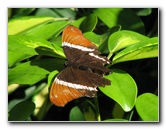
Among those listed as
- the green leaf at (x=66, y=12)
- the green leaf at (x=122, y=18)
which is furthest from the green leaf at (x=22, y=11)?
the green leaf at (x=122, y=18)

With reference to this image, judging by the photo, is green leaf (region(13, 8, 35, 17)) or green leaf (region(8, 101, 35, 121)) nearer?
green leaf (region(8, 101, 35, 121))

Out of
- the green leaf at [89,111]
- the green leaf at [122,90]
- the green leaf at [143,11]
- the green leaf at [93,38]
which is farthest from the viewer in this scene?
the green leaf at [143,11]

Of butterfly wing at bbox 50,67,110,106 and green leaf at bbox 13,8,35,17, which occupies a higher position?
green leaf at bbox 13,8,35,17

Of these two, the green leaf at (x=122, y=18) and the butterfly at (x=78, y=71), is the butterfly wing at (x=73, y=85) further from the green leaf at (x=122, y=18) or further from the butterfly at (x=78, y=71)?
the green leaf at (x=122, y=18)

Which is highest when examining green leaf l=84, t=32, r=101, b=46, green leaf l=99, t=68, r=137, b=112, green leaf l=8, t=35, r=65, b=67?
green leaf l=84, t=32, r=101, b=46

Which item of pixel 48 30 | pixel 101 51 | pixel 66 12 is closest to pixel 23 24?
pixel 48 30

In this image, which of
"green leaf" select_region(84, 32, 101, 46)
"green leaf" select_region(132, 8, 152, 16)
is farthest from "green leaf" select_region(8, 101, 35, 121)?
"green leaf" select_region(132, 8, 152, 16)

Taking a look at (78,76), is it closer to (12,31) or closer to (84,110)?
(84,110)

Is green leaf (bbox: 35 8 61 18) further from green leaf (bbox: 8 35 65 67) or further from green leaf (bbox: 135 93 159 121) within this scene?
green leaf (bbox: 135 93 159 121)
